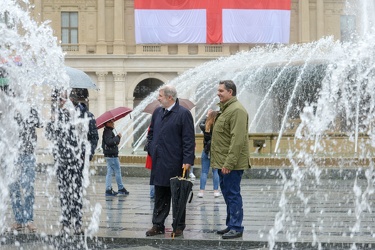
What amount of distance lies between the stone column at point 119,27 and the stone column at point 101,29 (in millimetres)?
620

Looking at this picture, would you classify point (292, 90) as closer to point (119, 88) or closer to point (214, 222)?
point (214, 222)

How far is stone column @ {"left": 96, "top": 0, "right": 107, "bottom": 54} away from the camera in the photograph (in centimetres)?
3781

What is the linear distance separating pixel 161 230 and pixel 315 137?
A: 33.1ft

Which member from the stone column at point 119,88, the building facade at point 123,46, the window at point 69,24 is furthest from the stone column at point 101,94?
the window at point 69,24

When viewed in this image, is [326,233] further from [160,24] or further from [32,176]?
[160,24]

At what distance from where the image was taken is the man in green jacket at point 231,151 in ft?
20.9

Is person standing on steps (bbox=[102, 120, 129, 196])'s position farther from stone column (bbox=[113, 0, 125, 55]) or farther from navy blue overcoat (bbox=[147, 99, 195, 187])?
stone column (bbox=[113, 0, 125, 55])

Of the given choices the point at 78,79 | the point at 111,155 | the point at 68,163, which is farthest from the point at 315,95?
the point at 68,163

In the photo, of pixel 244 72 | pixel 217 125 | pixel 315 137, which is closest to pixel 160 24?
pixel 244 72

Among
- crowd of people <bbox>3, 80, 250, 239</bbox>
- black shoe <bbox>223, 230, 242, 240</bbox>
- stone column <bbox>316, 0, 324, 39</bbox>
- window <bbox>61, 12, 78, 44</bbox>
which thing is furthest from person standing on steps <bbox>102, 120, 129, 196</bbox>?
stone column <bbox>316, 0, 324, 39</bbox>

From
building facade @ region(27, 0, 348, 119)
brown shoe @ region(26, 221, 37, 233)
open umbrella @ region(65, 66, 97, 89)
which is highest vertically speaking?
building facade @ region(27, 0, 348, 119)

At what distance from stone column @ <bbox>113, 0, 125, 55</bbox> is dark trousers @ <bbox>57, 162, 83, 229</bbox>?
31470mm

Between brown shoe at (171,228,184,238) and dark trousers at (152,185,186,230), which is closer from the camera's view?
brown shoe at (171,228,184,238)

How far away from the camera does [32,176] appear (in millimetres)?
6871
